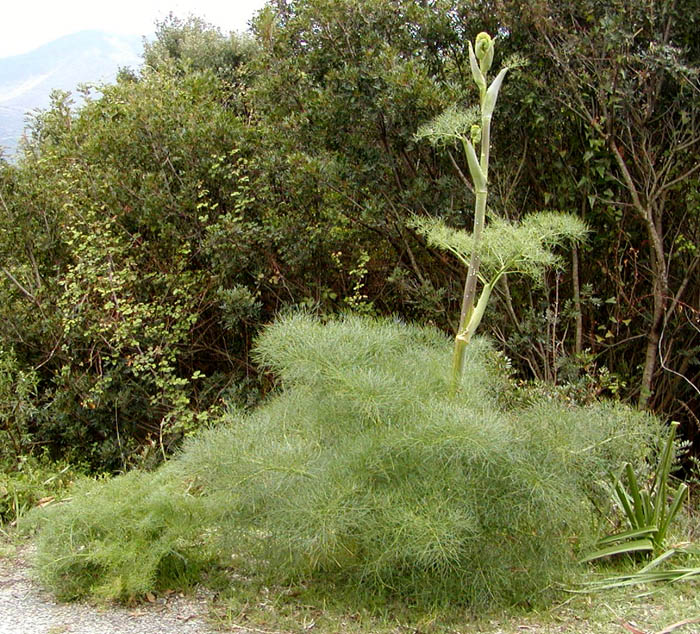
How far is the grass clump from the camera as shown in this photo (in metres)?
2.66

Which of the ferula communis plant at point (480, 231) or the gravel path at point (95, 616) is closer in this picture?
the gravel path at point (95, 616)

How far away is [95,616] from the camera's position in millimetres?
2922

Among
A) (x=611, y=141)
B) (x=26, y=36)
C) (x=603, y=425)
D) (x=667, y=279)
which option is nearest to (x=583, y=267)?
(x=667, y=279)

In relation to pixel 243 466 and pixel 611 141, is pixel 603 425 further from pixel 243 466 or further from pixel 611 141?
pixel 611 141

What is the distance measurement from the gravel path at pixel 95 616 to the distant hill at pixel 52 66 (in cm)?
515

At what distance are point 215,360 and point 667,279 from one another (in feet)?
11.7

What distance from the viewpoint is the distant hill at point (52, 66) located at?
8305 mm

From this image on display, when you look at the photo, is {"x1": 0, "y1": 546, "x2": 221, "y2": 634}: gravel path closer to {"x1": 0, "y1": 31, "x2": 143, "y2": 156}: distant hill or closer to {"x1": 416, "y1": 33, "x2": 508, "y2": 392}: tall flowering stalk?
{"x1": 416, "y1": 33, "x2": 508, "y2": 392}: tall flowering stalk

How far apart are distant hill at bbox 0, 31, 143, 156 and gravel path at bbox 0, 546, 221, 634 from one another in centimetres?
515

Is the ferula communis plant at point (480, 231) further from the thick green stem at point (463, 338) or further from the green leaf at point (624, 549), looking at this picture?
the green leaf at point (624, 549)

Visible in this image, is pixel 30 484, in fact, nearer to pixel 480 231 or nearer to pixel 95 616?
pixel 95 616

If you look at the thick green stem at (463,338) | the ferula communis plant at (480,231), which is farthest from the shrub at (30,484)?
the ferula communis plant at (480,231)

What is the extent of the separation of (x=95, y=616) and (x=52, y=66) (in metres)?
9.35

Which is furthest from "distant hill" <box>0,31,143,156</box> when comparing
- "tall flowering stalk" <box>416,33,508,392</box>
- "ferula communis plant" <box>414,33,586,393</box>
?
"tall flowering stalk" <box>416,33,508,392</box>
